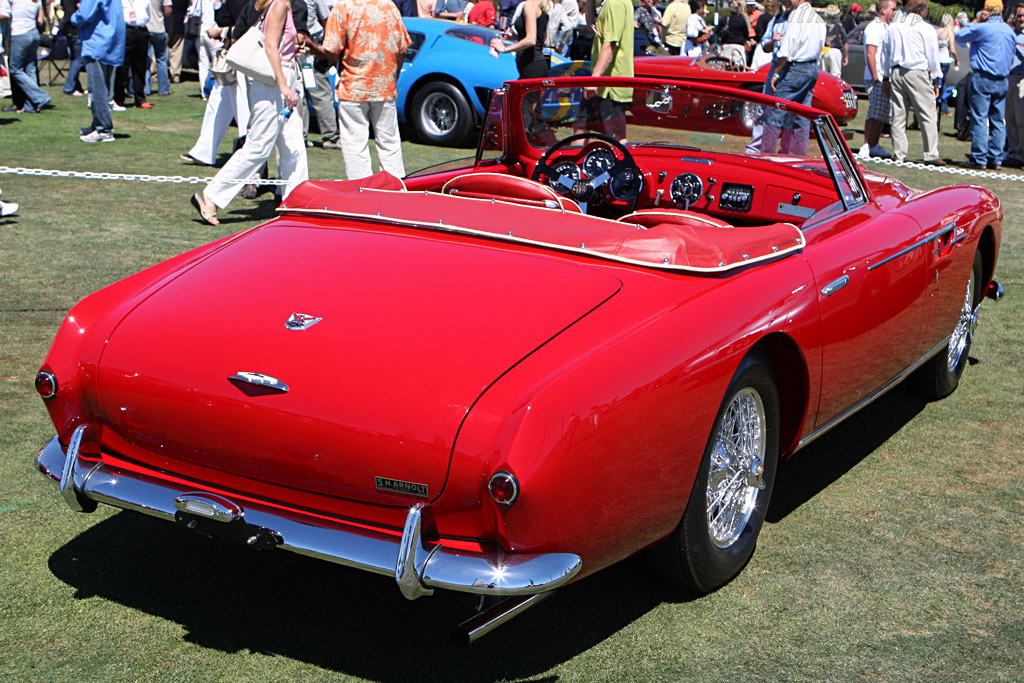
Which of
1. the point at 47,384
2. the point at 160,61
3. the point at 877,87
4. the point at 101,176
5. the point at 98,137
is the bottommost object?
the point at 98,137

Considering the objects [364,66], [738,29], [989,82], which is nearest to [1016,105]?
[989,82]

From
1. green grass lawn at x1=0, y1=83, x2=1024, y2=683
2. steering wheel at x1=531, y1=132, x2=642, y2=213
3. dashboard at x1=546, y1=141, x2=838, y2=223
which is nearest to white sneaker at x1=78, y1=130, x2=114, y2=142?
green grass lawn at x1=0, y1=83, x2=1024, y2=683

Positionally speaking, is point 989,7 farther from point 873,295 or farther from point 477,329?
point 477,329

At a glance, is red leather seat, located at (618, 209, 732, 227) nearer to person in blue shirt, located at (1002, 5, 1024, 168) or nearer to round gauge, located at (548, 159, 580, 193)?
round gauge, located at (548, 159, 580, 193)

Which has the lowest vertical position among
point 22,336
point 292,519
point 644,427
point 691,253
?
point 22,336

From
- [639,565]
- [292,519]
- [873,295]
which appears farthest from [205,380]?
[873,295]

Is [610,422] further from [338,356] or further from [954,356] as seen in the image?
[954,356]

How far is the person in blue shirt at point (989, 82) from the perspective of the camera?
12.3 m

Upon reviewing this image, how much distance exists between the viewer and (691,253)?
3.38m

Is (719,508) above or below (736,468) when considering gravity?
below

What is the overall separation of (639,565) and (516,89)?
8.82 ft

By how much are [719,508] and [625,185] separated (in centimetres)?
184

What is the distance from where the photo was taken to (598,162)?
4.91 m

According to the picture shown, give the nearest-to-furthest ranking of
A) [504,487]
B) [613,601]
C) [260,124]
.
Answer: [504,487] < [613,601] < [260,124]
